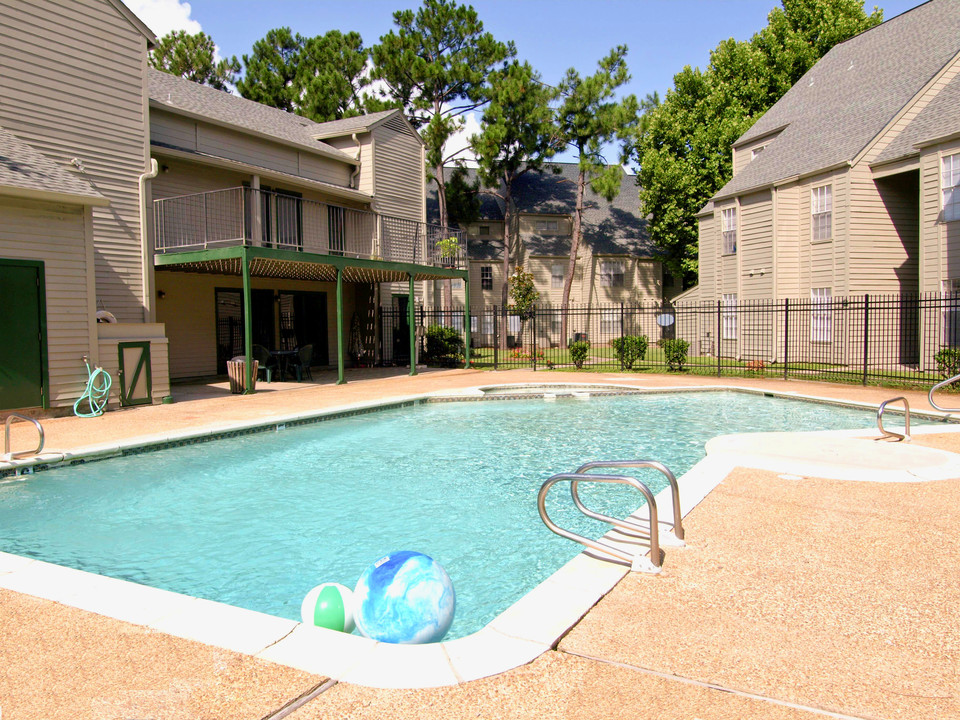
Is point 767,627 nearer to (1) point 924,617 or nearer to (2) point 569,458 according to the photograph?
(1) point 924,617

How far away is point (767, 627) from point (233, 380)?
12.7m

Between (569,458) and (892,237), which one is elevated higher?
(892,237)

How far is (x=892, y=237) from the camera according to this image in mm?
18891

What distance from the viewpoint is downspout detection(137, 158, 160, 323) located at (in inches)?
535

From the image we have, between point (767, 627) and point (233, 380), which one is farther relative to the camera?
point (233, 380)

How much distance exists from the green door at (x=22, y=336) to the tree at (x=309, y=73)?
2329 centimetres

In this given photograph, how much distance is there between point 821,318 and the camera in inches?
778

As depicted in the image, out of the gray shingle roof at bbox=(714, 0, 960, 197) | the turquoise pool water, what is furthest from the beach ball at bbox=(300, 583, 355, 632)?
the gray shingle roof at bbox=(714, 0, 960, 197)

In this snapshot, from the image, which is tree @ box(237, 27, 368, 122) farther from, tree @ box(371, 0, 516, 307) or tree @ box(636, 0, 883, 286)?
tree @ box(636, 0, 883, 286)

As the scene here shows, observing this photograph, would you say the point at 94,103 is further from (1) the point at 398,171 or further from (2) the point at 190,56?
(2) the point at 190,56

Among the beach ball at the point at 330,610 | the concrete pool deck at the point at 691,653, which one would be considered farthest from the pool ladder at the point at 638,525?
the beach ball at the point at 330,610

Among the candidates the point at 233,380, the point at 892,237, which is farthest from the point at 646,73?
the point at 233,380

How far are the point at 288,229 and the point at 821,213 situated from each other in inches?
619

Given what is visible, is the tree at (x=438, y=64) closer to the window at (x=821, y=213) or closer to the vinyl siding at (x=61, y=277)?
the window at (x=821, y=213)
